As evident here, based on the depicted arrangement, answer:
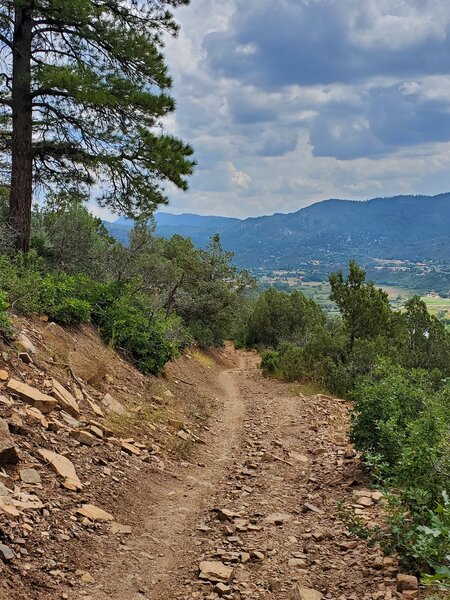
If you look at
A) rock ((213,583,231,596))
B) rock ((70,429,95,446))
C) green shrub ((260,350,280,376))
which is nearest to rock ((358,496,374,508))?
rock ((213,583,231,596))

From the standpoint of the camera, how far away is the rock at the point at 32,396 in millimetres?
5965

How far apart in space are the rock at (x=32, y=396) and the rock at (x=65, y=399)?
0.28 metres

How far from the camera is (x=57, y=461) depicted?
511 cm

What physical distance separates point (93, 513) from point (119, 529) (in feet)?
0.96

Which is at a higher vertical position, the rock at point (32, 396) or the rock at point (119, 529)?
the rock at point (32, 396)

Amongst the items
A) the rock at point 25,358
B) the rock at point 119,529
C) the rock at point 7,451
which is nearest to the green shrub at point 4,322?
the rock at point 25,358

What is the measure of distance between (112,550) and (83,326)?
633 cm

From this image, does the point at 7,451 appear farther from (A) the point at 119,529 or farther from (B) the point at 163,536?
(B) the point at 163,536

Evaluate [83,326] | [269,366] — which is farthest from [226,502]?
[269,366]

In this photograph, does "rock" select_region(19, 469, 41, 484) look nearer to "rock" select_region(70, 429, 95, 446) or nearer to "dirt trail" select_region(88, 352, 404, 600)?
"dirt trail" select_region(88, 352, 404, 600)

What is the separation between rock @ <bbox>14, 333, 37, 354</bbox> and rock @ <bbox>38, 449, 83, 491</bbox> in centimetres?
235

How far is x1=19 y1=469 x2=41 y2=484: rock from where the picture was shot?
4547 millimetres

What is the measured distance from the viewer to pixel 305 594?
3.64 meters

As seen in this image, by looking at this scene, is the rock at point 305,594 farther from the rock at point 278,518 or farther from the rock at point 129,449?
the rock at point 129,449
